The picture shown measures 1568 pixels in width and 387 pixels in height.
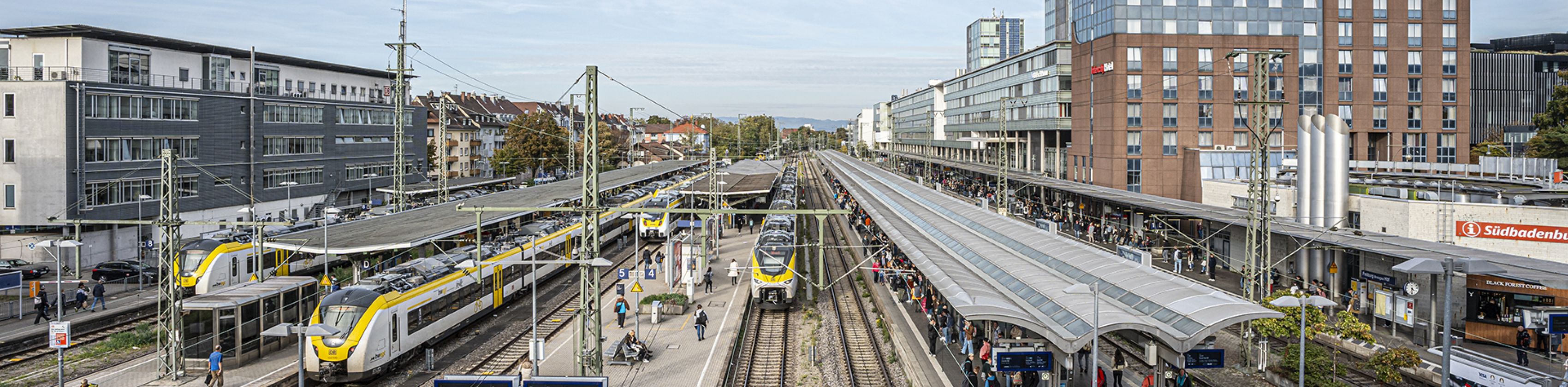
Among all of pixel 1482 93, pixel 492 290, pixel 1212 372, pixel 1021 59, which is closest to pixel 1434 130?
pixel 1021 59

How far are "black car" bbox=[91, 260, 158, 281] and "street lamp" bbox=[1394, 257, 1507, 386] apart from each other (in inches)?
1694

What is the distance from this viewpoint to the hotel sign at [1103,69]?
193 feet

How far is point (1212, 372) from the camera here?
24406 mm

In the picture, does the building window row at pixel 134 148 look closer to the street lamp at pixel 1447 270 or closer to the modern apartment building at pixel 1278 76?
the street lamp at pixel 1447 270

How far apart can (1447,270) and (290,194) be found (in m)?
57.7

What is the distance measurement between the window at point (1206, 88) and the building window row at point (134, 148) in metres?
56.0

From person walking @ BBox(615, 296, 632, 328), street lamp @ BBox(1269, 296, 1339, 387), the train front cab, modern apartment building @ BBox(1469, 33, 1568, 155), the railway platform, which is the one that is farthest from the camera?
modern apartment building @ BBox(1469, 33, 1568, 155)

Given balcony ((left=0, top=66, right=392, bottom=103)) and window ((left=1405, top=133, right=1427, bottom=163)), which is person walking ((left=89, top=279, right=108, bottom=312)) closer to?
balcony ((left=0, top=66, right=392, bottom=103))

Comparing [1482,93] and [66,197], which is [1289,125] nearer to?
[1482,93]

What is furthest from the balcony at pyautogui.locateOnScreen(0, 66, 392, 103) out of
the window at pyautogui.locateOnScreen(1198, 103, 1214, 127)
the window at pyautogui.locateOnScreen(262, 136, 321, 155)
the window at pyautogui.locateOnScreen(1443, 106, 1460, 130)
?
the window at pyautogui.locateOnScreen(1443, 106, 1460, 130)

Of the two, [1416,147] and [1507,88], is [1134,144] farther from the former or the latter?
[1507,88]

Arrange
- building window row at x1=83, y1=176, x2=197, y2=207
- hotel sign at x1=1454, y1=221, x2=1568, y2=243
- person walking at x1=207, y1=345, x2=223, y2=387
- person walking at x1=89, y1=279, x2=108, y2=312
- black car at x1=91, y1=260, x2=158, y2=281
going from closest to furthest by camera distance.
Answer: person walking at x1=207, y1=345, x2=223, y2=387, hotel sign at x1=1454, y1=221, x2=1568, y2=243, person walking at x1=89, y1=279, x2=108, y2=312, black car at x1=91, y1=260, x2=158, y2=281, building window row at x1=83, y1=176, x2=197, y2=207

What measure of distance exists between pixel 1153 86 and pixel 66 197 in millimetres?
57445

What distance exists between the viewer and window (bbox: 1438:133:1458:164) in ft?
197
